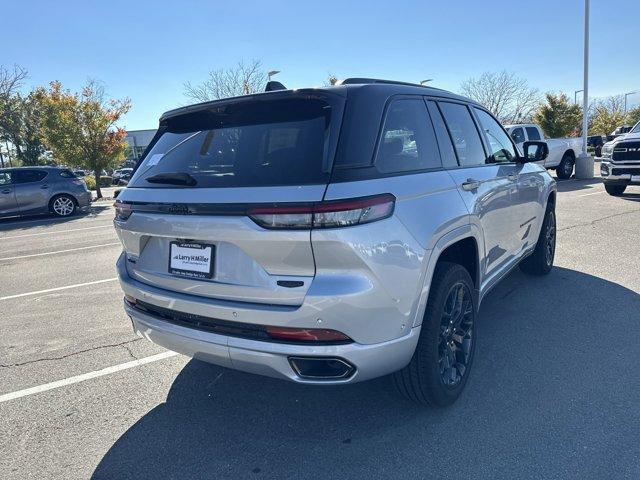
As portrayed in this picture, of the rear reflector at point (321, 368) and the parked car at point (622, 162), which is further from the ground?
the parked car at point (622, 162)

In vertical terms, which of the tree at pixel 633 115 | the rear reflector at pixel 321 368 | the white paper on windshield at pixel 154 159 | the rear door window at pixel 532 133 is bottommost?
the rear reflector at pixel 321 368

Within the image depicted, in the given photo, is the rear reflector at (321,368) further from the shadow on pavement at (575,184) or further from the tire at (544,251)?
the shadow on pavement at (575,184)

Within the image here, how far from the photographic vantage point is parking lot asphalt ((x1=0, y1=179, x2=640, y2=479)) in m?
2.39

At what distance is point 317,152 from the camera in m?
2.21

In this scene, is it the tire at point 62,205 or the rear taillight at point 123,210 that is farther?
the tire at point 62,205

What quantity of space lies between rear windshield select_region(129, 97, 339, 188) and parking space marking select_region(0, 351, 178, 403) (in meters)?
1.49

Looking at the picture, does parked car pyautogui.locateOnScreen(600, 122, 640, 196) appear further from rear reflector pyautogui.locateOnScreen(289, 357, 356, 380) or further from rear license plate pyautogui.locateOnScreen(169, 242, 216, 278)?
rear license plate pyautogui.locateOnScreen(169, 242, 216, 278)

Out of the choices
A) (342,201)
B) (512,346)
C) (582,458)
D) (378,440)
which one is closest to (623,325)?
(512,346)

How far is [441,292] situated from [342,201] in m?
0.92

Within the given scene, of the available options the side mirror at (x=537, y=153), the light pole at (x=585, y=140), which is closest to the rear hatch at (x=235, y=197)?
the side mirror at (x=537, y=153)

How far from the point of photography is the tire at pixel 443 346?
2566 mm

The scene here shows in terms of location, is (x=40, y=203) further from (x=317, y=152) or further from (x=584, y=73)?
(x=584, y=73)

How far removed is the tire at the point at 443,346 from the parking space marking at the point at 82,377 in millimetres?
2017

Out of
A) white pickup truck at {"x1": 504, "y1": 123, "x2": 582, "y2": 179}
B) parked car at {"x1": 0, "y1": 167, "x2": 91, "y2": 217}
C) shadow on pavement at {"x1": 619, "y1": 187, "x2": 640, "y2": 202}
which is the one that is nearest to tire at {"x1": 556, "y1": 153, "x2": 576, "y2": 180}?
white pickup truck at {"x1": 504, "y1": 123, "x2": 582, "y2": 179}
